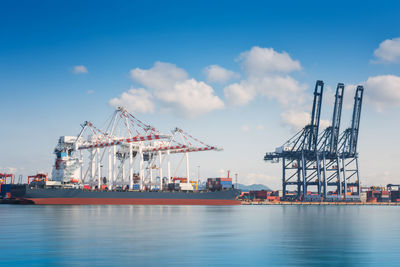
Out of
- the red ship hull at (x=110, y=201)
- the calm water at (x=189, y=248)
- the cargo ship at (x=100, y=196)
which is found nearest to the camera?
the calm water at (x=189, y=248)

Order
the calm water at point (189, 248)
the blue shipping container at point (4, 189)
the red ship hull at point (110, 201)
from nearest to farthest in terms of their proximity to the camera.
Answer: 1. the calm water at point (189, 248)
2. the red ship hull at point (110, 201)
3. the blue shipping container at point (4, 189)

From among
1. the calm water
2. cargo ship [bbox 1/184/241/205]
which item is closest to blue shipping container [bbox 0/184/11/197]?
cargo ship [bbox 1/184/241/205]

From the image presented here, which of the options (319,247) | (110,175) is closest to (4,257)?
(319,247)

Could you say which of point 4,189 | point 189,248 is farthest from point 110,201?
point 189,248

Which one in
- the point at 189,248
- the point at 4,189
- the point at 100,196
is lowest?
the point at 4,189

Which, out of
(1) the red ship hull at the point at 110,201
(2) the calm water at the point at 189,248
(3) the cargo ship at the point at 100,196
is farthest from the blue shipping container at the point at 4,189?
(2) the calm water at the point at 189,248

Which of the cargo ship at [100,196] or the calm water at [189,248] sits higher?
the calm water at [189,248]

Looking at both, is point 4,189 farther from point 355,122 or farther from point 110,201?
point 355,122

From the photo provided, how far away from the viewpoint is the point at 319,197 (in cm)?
12525

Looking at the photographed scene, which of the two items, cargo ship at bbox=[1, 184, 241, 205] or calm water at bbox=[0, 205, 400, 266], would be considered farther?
cargo ship at bbox=[1, 184, 241, 205]

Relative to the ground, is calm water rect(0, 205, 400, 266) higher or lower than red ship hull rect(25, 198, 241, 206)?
higher

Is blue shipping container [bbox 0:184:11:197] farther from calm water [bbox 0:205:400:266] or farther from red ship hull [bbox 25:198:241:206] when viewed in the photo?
calm water [bbox 0:205:400:266]

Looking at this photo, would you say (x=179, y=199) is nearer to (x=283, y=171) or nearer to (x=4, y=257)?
(x=283, y=171)

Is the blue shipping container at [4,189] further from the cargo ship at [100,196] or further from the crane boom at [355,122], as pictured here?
the crane boom at [355,122]
